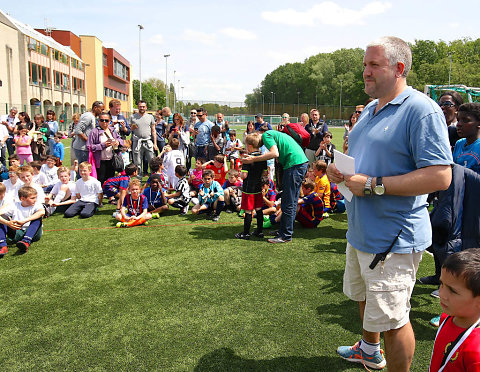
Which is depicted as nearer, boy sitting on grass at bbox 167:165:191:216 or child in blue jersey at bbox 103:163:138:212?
boy sitting on grass at bbox 167:165:191:216

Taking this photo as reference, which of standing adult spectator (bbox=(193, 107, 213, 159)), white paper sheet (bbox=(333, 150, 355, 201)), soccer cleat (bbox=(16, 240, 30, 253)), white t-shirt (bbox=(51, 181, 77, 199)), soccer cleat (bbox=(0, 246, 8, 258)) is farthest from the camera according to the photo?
standing adult spectator (bbox=(193, 107, 213, 159))

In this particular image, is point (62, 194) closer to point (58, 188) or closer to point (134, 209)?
point (58, 188)

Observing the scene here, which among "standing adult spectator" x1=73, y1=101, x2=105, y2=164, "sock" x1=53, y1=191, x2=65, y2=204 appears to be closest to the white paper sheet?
"sock" x1=53, y1=191, x2=65, y2=204

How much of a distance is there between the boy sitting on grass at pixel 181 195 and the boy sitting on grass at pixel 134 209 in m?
0.79

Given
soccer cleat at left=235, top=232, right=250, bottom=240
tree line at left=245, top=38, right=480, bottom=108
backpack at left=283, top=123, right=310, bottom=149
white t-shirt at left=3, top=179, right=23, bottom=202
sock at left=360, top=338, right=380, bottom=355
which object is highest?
tree line at left=245, top=38, right=480, bottom=108

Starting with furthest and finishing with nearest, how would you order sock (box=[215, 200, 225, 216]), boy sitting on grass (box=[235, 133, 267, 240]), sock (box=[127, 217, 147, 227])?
sock (box=[215, 200, 225, 216]), sock (box=[127, 217, 147, 227]), boy sitting on grass (box=[235, 133, 267, 240])

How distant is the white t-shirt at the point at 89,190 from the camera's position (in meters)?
7.57

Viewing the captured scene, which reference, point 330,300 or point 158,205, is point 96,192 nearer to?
point 158,205

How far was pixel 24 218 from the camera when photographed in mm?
5617

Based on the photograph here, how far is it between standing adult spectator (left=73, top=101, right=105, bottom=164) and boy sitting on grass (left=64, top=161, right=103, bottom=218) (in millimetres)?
905

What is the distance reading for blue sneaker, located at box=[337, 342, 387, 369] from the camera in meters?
2.72

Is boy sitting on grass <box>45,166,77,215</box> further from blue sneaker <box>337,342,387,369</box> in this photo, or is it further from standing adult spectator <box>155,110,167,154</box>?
blue sneaker <box>337,342,387,369</box>

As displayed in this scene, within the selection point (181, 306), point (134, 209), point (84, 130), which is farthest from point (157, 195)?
point (181, 306)

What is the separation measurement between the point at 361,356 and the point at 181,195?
5537mm
